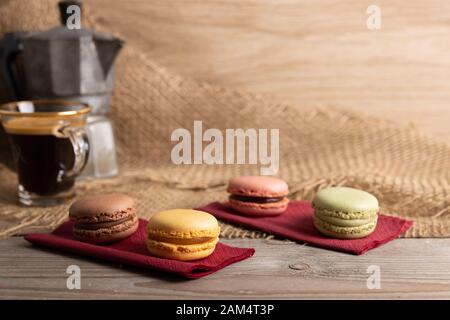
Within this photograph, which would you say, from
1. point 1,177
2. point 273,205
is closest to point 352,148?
point 273,205

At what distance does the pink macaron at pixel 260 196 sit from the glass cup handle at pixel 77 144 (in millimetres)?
280

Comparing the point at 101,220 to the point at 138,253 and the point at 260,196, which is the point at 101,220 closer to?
the point at 138,253

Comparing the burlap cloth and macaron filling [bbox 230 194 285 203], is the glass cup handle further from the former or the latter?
macaron filling [bbox 230 194 285 203]

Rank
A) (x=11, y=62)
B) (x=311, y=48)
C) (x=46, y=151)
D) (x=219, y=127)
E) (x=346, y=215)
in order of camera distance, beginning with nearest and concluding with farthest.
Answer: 1. (x=346, y=215)
2. (x=46, y=151)
3. (x=11, y=62)
4. (x=219, y=127)
5. (x=311, y=48)

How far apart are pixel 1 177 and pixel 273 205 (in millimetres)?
650

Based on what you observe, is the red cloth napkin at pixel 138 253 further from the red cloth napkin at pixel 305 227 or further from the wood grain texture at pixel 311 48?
the wood grain texture at pixel 311 48

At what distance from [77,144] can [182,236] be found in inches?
15.0

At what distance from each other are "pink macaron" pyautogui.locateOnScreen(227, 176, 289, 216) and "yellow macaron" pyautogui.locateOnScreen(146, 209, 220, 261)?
20 centimetres

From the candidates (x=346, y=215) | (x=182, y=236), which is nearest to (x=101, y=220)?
(x=182, y=236)

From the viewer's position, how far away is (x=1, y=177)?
1.44m

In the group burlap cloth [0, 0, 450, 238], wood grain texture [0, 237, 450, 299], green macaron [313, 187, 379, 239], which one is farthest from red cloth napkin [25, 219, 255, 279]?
burlap cloth [0, 0, 450, 238]

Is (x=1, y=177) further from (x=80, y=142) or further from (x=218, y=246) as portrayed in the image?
(x=218, y=246)

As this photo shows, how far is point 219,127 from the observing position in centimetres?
159
